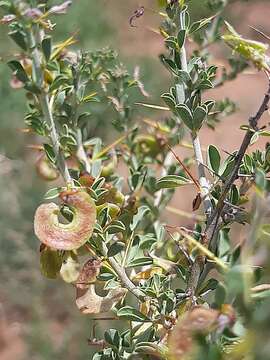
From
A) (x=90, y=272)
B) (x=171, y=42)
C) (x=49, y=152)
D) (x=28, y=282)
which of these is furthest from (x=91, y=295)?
(x=28, y=282)

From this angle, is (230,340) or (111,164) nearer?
(230,340)

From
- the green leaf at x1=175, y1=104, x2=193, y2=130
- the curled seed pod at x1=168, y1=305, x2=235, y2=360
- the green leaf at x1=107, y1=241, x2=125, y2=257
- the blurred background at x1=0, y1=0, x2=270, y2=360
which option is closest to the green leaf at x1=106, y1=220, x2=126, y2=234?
the green leaf at x1=107, y1=241, x2=125, y2=257

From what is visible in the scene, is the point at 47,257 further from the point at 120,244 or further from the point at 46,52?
the point at 46,52

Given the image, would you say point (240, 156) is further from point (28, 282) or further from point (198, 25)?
point (28, 282)

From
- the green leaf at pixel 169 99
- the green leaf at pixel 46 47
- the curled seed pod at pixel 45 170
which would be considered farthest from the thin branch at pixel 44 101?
the curled seed pod at pixel 45 170

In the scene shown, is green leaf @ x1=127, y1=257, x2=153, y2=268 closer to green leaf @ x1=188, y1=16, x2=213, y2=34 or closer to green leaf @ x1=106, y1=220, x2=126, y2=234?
green leaf @ x1=106, y1=220, x2=126, y2=234

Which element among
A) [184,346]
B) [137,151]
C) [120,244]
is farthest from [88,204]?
[137,151]
